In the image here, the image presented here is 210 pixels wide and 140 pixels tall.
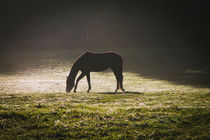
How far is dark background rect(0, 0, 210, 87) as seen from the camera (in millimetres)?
37406

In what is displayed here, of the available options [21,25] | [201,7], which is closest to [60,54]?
[21,25]

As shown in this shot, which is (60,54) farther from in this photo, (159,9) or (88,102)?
(88,102)

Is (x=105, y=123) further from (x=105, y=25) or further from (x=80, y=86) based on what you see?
(x=105, y=25)

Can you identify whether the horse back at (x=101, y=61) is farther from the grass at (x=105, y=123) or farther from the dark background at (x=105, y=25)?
the dark background at (x=105, y=25)

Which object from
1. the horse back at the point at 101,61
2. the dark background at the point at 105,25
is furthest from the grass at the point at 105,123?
the dark background at the point at 105,25

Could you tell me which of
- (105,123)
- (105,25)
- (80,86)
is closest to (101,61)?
A: (80,86)

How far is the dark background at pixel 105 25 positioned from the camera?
37406 millimetres

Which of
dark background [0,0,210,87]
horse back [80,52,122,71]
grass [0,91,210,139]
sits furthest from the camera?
dark background [0,0,210,87]

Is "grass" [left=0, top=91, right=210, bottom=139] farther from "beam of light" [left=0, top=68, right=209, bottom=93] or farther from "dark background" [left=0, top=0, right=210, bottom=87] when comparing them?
"dark background" [left=0, top=0, right=210, bottom=87]

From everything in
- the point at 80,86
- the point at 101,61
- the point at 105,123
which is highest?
the point at 101,61

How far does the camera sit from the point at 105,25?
38.1 metres

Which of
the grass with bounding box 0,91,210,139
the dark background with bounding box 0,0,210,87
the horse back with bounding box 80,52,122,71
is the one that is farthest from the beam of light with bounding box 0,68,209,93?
the dark background with bounding box 0,0,210,87

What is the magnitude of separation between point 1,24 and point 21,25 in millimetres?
2957

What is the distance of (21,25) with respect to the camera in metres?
37.9
